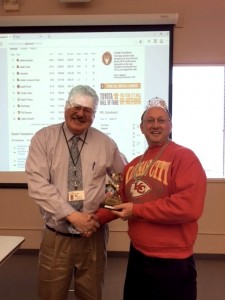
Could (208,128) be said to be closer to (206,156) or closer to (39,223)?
(206,156)

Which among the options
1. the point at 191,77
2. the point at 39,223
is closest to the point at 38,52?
the point at 191,77

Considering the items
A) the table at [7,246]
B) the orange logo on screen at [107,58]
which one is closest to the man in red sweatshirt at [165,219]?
the table at [7,246]

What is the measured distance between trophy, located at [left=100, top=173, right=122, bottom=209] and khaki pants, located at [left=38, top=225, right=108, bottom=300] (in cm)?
26

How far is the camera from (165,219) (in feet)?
4.69

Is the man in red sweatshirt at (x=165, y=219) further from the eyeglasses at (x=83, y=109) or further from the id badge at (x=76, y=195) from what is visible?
the eyeglasses at (x=83, y=109)

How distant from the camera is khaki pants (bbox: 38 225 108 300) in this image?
1.79 meters

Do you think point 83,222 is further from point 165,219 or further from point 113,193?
point 165,219

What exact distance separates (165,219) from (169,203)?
7cm

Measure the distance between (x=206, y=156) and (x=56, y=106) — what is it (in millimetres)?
1605

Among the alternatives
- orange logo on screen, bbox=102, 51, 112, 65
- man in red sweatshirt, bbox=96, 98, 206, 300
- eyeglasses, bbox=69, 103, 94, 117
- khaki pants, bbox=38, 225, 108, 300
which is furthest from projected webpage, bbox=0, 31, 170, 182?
man in red sweatshirt, bbox=96, 98, 206, 300

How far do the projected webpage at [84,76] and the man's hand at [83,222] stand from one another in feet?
5.20

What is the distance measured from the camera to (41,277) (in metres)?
1.82

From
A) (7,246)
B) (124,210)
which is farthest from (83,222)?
(7,246)

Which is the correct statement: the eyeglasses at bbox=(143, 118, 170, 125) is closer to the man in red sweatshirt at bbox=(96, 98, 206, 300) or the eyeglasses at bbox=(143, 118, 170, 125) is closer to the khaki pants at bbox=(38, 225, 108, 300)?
the man in red sweatshirt at bbox=(96, 98, 206, 300)
